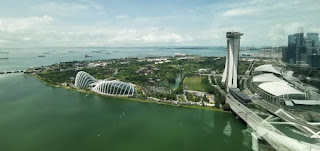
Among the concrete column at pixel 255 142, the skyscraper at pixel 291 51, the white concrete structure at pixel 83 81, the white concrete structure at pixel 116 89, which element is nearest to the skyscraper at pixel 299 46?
the skyscraper at pixel 291 51

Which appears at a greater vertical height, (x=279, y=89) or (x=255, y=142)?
(x=279, y=89)

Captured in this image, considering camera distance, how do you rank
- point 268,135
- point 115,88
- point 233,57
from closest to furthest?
point 268,135
point 115,88
point 233,57

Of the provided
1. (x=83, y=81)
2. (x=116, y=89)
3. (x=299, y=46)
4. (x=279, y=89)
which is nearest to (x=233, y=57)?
(x=279, y=89)

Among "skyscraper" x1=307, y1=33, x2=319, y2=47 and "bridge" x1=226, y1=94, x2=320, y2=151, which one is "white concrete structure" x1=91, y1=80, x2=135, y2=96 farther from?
"skyscraper" x1=307, y1=33, x2=319, y2=47

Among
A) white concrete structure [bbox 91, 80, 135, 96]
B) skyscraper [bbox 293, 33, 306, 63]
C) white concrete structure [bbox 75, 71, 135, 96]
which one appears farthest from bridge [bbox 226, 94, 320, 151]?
skyscraper [bbox 293, 33, 306, 63]

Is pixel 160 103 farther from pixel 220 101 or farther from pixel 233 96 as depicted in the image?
pixel 233 96

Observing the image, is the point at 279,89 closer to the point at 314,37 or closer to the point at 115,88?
the point at 115,88

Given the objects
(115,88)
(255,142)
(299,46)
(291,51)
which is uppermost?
(299,46)

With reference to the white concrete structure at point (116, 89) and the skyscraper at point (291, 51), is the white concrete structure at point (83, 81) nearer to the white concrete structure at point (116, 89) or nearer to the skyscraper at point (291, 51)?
the white concrete structure at point (116, 89)
